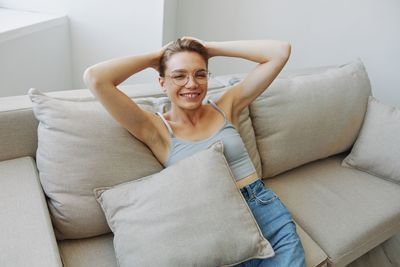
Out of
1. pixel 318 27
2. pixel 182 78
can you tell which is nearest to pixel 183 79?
pixel 182 78

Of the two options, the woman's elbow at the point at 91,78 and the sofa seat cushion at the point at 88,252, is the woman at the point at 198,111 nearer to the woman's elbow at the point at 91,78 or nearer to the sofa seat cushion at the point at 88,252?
the woman's elbow at the point at 91,78

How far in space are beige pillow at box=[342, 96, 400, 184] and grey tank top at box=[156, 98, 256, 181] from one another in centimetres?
77

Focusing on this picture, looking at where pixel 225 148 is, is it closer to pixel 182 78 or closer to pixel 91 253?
pixel 182 78

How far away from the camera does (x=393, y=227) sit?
4.83ft

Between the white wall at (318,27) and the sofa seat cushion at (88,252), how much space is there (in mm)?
1659

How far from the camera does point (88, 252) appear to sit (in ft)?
3.43

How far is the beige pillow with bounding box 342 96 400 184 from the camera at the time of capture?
161 cm

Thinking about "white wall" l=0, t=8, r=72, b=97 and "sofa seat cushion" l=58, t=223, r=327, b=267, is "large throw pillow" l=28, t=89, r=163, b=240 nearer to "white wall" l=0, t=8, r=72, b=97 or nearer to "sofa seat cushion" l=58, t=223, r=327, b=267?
"sofa seat cushion" l=58, t=223, r=327, b=267

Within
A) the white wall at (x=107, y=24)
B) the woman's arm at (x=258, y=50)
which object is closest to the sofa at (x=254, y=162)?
the woman's arm at (x=258, y=50)

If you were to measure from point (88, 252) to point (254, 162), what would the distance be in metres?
0.79

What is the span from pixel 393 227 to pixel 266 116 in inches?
30.3

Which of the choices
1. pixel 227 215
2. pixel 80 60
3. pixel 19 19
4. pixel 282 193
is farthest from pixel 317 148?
pixel 19 19

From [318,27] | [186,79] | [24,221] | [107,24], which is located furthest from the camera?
[318,27]

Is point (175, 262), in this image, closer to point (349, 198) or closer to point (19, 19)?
point (349, 198)
